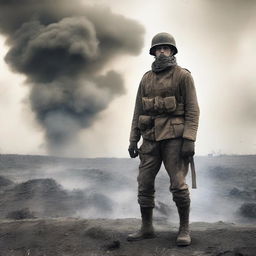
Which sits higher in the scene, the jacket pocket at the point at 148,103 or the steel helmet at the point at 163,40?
the steel helmet at the point at 163,40

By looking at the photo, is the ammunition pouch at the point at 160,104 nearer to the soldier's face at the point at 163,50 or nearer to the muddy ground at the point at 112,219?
the soldier's face at the point at 163,50

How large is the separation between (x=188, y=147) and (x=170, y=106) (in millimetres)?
551

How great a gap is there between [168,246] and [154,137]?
1.33 m

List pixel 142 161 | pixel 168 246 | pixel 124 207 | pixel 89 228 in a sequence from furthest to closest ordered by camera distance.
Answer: pixel 124 207
pixel 89 228
pixel 142 161
pixel 168 246

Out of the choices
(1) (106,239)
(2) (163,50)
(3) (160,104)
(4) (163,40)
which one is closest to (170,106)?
(3) (160,104)

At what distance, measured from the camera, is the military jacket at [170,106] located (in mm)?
4906

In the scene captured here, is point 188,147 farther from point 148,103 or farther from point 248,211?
point 248,211

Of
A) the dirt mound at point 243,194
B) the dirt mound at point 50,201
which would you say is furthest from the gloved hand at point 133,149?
the dirt mound at point 243,194

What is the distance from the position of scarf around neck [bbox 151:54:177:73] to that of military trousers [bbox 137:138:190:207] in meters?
0.92

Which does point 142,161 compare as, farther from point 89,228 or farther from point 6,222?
point 6,222

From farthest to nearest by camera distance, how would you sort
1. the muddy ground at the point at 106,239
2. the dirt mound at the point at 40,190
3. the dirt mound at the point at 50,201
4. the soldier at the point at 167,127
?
the dirt mound at the point at 40,190 < the dirt mound at the point at 50,201 < the soldier at the point at 167,127 < the muddy ground at the point at 106,239

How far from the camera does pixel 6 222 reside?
626 centimetres

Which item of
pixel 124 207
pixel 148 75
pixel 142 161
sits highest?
pixel 148 75

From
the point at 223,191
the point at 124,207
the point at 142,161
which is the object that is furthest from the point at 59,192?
the point at 142,161
